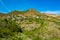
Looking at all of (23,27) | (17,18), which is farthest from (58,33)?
(17,18)

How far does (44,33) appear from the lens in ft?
85.0

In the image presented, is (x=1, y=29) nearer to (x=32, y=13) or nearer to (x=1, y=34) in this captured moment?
(x=1, y=34)

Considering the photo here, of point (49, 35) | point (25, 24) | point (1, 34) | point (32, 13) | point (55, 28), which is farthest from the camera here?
point (32, 13)

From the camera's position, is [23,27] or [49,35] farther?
[23,27]

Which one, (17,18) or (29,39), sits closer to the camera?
(29,39)

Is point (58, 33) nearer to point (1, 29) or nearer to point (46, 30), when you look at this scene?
point (46, 30)

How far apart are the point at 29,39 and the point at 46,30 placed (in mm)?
4375

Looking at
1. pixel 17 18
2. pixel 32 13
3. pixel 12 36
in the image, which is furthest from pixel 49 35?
pixel 32 13

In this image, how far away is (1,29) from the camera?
79.2ft

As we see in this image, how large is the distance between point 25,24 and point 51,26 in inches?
176

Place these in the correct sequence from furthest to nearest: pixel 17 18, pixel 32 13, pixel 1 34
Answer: pixel 32 13 → pixel 17 18 → pixel 1 34

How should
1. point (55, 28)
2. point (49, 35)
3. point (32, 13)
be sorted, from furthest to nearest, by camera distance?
point (32, 13) < point (55, 28) < point (49, 35)

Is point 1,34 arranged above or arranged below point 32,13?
below

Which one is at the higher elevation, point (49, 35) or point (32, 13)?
point (32, 13)
